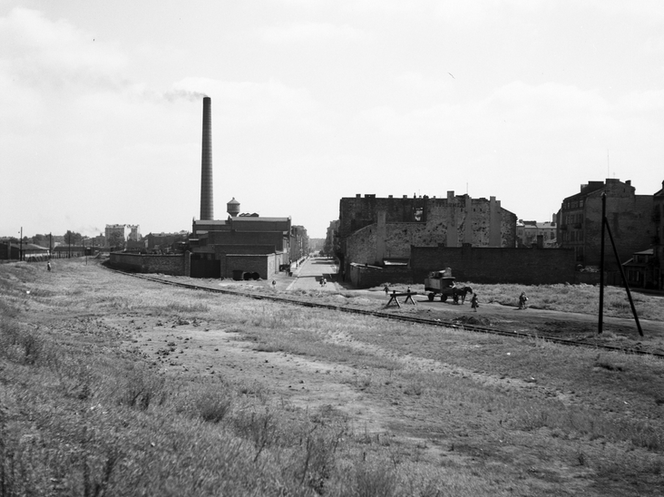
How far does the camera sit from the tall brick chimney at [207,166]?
81.2 metres

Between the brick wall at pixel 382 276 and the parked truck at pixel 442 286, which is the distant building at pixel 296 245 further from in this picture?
the parked truck at pixel 442 286

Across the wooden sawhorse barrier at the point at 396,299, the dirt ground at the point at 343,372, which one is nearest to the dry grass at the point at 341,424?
the dirt ground at the point at 343,372

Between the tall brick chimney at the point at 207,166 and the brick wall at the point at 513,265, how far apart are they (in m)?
45.7

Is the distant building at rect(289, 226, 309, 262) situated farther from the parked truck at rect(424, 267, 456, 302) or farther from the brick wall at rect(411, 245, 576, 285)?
the parked truck at rect(424, 267, 456, 302)

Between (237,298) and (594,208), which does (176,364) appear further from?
(594,208)

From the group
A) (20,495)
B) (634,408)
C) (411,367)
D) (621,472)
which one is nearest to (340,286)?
(411,367)

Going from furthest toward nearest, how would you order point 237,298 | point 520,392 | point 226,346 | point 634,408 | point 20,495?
point 237,298 < point 226,346 < point 520,392 < point 634,408 < point 20,495

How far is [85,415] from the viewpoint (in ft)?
22.7

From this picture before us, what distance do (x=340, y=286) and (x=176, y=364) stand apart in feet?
128

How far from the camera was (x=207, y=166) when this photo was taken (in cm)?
8306

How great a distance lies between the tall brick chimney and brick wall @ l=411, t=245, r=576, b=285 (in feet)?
150

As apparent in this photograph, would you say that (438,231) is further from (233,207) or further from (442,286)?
(233,207)

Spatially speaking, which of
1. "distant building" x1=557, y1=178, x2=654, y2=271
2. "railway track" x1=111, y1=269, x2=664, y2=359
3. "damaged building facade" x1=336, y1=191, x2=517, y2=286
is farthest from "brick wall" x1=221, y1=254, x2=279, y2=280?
"distant building" x1=557, y1=178, x2=654, y2=271

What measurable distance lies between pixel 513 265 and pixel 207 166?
49.6 meters
